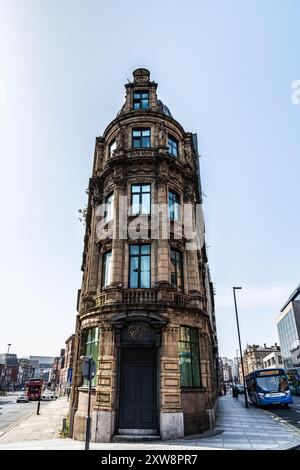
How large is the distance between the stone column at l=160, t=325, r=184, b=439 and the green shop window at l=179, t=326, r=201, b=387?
24.3 inches

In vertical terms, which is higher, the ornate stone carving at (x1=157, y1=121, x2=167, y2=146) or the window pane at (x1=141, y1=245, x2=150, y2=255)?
the ornate stone carving at (x1=157, y1=121, x2=167, y2=146)

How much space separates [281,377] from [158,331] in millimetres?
16064

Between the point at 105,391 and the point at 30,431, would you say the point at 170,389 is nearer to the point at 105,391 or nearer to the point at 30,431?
the point at 105,391

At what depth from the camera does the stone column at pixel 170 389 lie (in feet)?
41.7

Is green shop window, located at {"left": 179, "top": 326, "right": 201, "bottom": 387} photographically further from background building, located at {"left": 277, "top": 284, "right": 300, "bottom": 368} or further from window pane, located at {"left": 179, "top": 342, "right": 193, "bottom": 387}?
background building, located at {"left": 277, "top": 284, "right": 300, "bottom": 368}

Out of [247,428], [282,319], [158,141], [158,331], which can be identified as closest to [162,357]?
[158,331]

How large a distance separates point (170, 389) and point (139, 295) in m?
4.39

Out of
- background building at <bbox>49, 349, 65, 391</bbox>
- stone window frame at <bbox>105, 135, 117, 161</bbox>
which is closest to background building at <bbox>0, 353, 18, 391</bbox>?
background building at <bbox>49, 349, 65, 391</bbox>

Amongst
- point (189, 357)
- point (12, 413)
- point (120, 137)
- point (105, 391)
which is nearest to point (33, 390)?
point (12, 413)

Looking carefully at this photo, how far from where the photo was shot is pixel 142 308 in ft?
46.9

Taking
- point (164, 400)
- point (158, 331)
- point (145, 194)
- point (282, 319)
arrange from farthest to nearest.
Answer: point (282, 319), point (145, 194), point (158, 331), point (164, 400)

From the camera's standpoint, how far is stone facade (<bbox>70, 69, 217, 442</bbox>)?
13.3 metres
